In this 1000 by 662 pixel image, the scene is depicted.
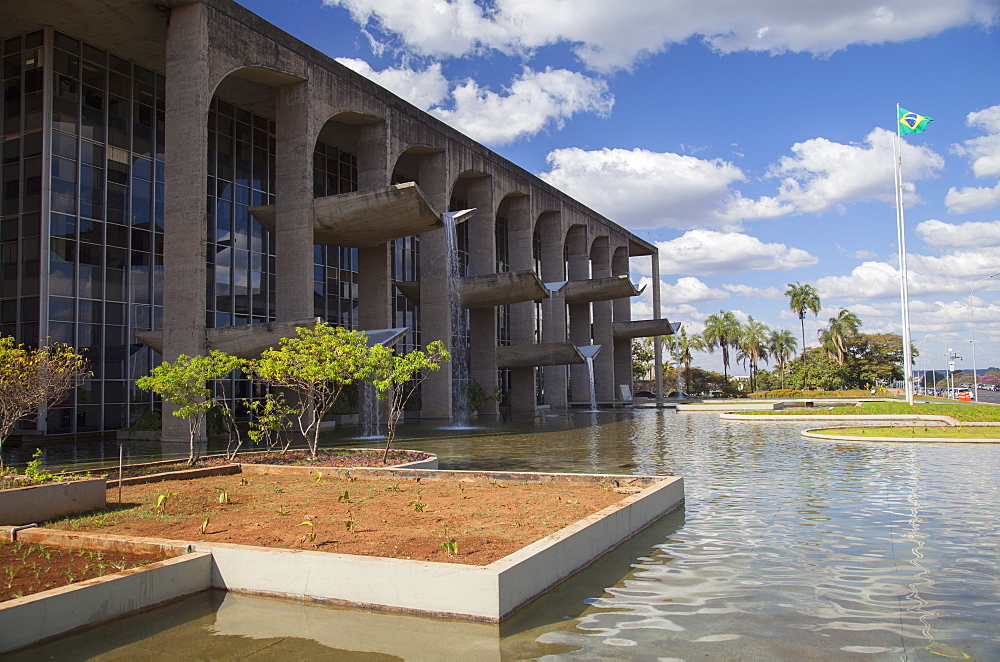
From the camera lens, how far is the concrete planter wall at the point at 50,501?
9266mm

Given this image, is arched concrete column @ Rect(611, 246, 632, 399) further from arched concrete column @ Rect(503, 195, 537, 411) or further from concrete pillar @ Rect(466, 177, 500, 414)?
concrete pillar @ Rect(466, 177, 500, 414)

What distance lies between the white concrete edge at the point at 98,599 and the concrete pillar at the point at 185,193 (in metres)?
18.1

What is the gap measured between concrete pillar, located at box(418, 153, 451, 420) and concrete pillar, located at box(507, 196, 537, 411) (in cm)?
974

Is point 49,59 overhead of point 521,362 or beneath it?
overhead

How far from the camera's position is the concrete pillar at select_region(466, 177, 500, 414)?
4191 centimetres

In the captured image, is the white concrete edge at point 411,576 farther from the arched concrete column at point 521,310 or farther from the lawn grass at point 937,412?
the arched concrete column at point 521,310

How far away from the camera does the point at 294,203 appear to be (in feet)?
92.6

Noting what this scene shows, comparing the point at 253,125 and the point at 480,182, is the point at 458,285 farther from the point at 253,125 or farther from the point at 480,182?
the point at 253,125

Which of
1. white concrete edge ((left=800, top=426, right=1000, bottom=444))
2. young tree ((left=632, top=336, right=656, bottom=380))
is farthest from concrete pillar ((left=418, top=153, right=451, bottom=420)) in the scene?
young tree ((left=632, top=336, right=656, bottom=380))

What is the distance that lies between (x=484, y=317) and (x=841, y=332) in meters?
55.6

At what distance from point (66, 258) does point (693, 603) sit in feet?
89.5

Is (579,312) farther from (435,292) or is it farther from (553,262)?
(435,292)

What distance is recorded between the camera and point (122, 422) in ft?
93.5

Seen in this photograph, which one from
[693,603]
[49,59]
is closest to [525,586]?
[693,603]
